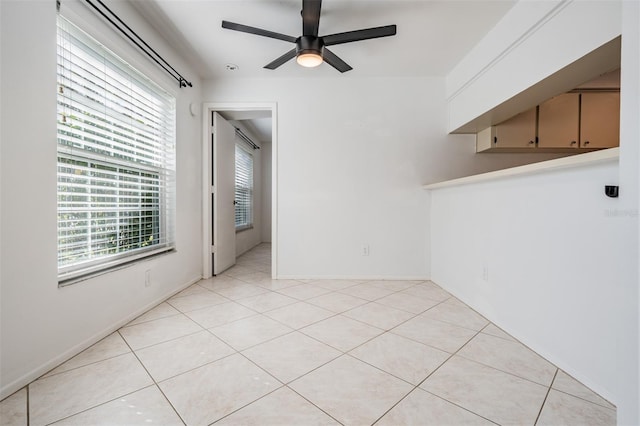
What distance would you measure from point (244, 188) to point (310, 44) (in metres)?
3.77

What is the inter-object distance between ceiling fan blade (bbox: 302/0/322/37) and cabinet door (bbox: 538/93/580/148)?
2.68m

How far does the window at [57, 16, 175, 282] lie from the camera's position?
1.54 m

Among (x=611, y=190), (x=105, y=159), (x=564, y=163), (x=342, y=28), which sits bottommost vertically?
(x=611, y=190)

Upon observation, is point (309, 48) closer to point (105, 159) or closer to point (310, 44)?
point (310, 44)

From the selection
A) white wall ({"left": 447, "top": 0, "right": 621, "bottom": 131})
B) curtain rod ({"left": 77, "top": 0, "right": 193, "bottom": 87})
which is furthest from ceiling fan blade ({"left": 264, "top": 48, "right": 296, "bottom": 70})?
white wall ({"left": 447, "top": 0, "right": 621, "bottom": 131})

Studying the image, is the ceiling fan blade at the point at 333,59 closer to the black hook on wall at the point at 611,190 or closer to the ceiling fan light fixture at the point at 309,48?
the ceiling fan light fixture at the point at 309,48

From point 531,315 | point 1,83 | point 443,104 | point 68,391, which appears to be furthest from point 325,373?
point 443,104

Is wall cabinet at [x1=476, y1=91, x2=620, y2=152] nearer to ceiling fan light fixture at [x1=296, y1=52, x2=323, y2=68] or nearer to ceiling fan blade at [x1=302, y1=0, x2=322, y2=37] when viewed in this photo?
ceiling fan light fixture at [x1=296, y1=52, x2=323, y2=68]

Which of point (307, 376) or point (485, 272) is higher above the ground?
point (485, 272)

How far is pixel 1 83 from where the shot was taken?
3.87ft

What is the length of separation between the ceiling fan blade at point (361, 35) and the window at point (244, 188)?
3.18 meters

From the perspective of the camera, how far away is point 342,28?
2.28 m

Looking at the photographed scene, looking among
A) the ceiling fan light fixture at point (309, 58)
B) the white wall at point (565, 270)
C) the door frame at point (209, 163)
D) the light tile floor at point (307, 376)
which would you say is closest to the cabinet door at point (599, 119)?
the white wall at point (565, 270)

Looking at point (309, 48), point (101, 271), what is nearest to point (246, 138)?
point (309, 48)
